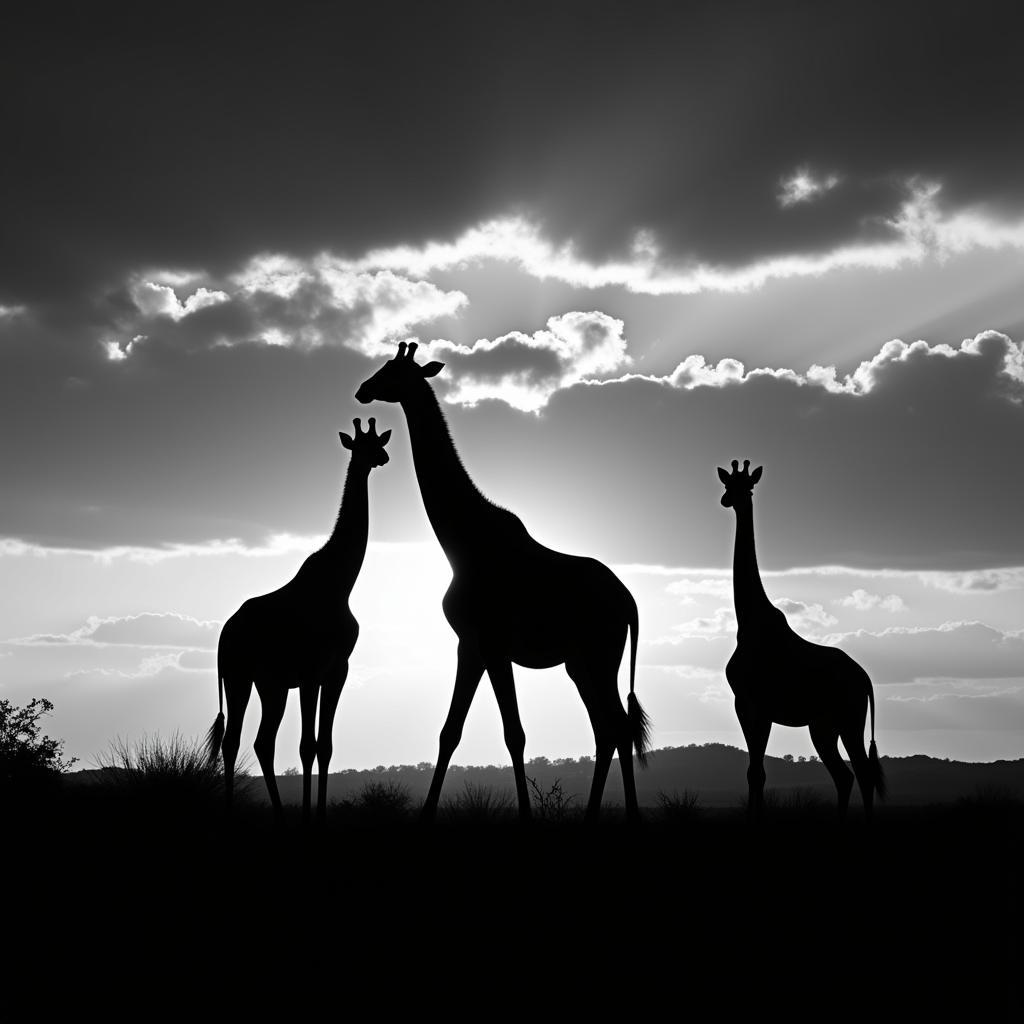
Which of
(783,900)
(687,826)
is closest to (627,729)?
(687,826)

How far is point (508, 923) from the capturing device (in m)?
7.19

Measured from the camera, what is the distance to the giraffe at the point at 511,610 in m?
11.3

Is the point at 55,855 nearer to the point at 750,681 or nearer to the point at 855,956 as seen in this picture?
the point at 855,956

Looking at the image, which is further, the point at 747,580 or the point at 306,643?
the point at 747,580

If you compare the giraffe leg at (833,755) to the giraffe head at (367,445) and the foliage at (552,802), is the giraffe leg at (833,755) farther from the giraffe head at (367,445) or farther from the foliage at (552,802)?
the giraffe head at (367,445)

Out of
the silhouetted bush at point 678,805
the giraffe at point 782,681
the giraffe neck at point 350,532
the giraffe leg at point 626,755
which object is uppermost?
the giraffe neck at point 350,532

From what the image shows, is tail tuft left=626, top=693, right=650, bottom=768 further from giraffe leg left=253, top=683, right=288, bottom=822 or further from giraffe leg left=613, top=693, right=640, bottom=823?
giraffe leg left=253, top=683, right=288, bottom=822

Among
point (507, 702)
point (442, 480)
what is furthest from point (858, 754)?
point (442, 480)

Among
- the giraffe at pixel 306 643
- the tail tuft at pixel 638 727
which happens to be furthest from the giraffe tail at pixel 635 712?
the giraffe at pixel 306 643

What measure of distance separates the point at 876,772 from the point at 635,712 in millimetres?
5451

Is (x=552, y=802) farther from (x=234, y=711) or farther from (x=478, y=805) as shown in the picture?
(x=234, y=711)

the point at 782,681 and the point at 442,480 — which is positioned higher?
the point at 442,480

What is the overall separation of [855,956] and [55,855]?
691 cm

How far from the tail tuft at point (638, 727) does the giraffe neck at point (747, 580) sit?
3.17m
